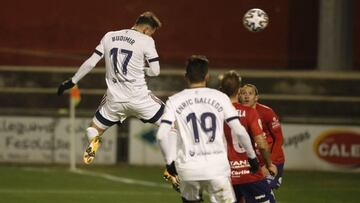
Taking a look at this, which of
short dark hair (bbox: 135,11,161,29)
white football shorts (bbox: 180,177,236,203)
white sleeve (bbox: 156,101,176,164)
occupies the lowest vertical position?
white football shorts (bbox: 180,177,236,203)

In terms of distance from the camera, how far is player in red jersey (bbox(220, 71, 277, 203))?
9.46 meters

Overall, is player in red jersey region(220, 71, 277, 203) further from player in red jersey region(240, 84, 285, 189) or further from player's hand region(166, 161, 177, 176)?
player's hand region(166, 161, 177, 176)

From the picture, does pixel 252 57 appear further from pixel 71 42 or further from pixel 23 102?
pixel 23 102

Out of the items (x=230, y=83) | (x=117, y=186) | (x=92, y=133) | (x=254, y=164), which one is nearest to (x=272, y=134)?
(x=230, y=83)

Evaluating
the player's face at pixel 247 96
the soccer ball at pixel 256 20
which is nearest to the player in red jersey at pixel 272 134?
the player's face at pixel 247 96

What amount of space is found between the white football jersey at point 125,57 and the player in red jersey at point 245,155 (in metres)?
2.19

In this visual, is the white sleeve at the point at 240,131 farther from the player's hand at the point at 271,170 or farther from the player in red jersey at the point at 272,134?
the player in red jersey at the point at 272,134

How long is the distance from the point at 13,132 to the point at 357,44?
411 inches

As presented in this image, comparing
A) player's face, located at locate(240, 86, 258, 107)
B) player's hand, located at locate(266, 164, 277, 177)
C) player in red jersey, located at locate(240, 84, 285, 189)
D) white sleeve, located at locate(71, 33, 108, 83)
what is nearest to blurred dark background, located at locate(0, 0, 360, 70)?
white sleeve, located at locate(71, 33, 108, 83)

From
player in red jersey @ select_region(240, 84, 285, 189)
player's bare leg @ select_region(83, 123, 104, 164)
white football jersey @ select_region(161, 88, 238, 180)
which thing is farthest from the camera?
player's bare leg @ select_region(83, 123, 104, 164)

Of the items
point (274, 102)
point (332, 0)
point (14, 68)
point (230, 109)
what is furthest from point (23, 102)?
point (230, 109)

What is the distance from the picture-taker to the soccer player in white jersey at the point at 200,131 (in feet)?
28.8

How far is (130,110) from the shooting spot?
12.1 metres

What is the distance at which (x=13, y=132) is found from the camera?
19.6m
